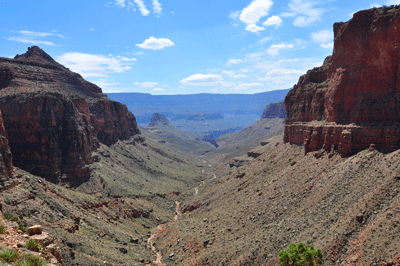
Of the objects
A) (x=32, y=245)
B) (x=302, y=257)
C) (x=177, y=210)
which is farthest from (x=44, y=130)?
(x=302, y=257)

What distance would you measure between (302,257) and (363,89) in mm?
33636

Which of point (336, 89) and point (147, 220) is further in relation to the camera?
point (147, 220)

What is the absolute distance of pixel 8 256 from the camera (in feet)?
36.5

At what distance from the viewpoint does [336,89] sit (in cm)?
5000

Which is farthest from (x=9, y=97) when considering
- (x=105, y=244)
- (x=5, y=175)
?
(x=105, y=244)

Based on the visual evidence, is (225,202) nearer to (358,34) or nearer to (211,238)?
(211,238)

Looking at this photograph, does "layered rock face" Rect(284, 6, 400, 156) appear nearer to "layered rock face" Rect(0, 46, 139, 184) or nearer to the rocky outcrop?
the rocky outcrop

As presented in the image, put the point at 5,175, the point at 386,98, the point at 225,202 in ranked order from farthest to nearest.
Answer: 1. the point at 225,202
2. the point at 386,98
3. the point at 5,175

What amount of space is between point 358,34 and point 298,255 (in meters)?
41.2

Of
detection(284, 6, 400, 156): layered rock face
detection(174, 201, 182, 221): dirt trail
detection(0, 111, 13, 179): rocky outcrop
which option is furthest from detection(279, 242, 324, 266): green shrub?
detection(174, 201, 182, 221): dirt trail

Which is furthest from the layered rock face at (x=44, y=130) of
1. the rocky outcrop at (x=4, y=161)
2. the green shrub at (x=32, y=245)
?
the green shrub at (x=32, y=245)

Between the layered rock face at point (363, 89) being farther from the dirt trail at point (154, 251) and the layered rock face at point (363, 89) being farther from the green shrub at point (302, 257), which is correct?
the dirt trail at point (154, 251)

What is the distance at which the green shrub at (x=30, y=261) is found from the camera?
10.8 m

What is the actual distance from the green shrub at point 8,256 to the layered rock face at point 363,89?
45.2 metres
